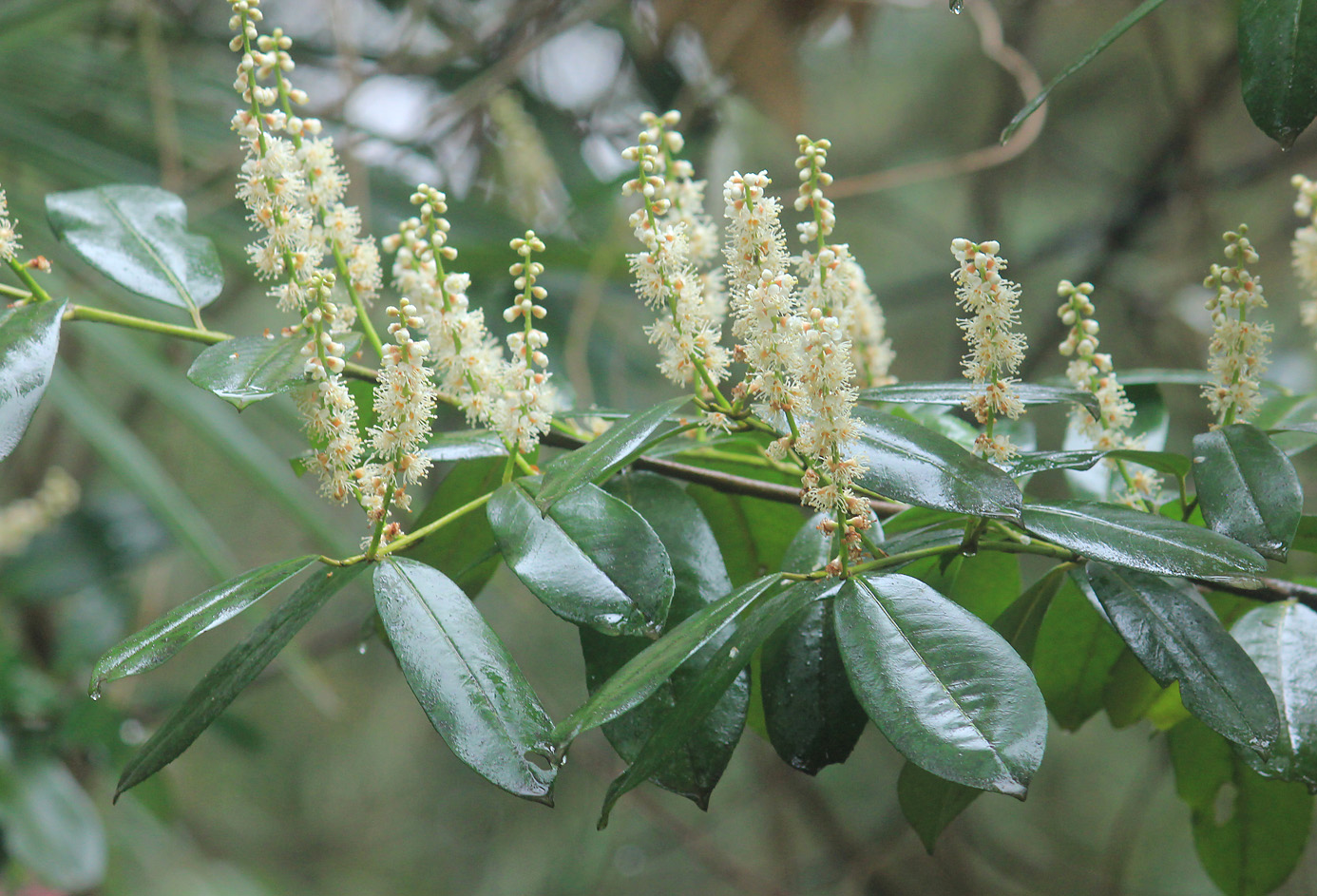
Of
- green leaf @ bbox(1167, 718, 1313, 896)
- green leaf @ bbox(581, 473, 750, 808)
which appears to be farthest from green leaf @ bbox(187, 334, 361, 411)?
green leaf @ bbox(1167, 718, 1313, 896)

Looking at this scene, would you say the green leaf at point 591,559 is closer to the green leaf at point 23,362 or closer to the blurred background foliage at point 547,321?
the green leaf at point 23,362

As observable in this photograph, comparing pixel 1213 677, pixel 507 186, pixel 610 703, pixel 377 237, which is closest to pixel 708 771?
pixel 610 703

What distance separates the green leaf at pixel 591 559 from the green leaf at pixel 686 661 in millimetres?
35

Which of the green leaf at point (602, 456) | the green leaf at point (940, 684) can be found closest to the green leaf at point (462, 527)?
the green leaf at point (602, 456)

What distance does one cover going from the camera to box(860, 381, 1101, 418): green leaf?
474 mm

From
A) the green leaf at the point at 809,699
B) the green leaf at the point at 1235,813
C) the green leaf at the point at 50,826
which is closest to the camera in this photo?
the green leaf at the point at 809,699

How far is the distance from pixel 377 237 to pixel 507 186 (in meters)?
0.43

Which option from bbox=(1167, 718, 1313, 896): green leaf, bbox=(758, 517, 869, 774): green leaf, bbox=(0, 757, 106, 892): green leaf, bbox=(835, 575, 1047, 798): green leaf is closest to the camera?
bbox=(835, 575, 1047, 798): green leaf

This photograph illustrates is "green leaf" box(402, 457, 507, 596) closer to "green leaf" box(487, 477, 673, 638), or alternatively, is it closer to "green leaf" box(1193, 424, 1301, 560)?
"green leaf" box(487, 477, 673, 638)

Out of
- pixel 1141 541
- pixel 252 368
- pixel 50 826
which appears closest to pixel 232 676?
pixel 252 368

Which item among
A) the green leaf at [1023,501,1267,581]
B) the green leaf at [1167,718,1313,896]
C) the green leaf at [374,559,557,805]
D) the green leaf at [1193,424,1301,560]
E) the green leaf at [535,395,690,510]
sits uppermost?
the green leaf at [1193,424,1301,560]

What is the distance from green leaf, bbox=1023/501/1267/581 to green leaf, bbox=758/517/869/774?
117 mm

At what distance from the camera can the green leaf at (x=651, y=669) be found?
0.36 meters

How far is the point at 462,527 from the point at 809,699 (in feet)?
0.79
